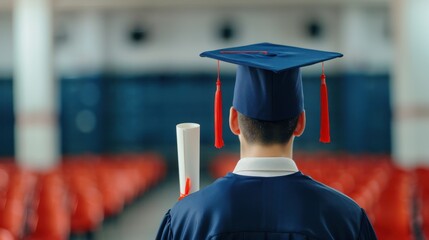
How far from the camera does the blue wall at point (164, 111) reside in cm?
2098

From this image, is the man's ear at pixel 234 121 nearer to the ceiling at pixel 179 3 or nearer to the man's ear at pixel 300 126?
the man's ear at pixel 300 126

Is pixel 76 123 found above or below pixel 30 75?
below

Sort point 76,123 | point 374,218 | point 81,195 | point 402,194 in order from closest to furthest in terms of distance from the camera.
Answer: point 374,218, point 402,194, point 81,195, point 76,123

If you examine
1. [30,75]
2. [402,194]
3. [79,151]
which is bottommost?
[79,151]

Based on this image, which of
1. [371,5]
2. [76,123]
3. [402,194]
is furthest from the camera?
[76,123]

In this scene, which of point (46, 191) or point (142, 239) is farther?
point (142, 239)

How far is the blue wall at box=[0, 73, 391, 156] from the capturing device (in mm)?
20984

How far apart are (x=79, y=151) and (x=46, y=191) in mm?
13869

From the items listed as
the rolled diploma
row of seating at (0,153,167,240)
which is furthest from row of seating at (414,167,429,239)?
the rolled diploma

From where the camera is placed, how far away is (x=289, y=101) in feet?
7.53

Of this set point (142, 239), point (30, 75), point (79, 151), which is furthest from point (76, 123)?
point (142, 239)

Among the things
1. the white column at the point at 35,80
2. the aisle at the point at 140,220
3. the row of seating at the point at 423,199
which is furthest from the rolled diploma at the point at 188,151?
the white column at the point at 35,80

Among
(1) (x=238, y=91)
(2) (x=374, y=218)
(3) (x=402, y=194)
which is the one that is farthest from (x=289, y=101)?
(3) (x=402, y=194)

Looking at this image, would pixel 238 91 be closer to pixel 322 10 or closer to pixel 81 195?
pixel 81 195
